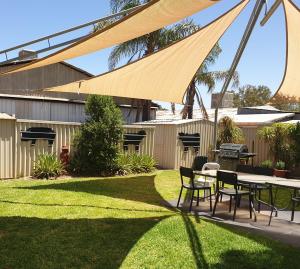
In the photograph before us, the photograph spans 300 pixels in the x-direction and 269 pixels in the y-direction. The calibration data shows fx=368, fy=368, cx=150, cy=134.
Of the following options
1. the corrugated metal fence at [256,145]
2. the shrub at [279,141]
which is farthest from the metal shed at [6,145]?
the corrugated metal fence at [256,145]

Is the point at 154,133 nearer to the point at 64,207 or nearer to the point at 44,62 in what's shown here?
the point at 64,207

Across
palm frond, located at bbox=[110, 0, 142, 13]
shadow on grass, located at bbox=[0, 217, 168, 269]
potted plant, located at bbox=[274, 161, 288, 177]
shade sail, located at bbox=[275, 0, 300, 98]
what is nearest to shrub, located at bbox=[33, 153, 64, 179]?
shadow on grass, located at bbox=[0, 217, 168, 269]

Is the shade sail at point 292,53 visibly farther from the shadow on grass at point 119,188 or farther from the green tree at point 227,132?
the green tree at point 227,132

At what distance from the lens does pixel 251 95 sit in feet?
162

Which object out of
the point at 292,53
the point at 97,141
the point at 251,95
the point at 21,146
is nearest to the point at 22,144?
the point at 21,146

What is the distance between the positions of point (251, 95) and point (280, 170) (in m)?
36.9

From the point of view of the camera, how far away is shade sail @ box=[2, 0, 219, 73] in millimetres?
5141

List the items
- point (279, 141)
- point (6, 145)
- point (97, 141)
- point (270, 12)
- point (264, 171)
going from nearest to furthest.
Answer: point (270, 12)
point (264, 171)
point (6, 145)
point (97, 141)
point (279, 141)

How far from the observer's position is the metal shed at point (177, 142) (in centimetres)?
1617

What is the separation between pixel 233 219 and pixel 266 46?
693cm

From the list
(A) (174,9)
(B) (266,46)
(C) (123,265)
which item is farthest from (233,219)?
(B) (266,46)

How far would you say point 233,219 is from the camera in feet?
24.7

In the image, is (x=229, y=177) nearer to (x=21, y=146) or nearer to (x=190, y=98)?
(x=21, y=146)

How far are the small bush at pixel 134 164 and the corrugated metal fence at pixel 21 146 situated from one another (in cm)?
206
